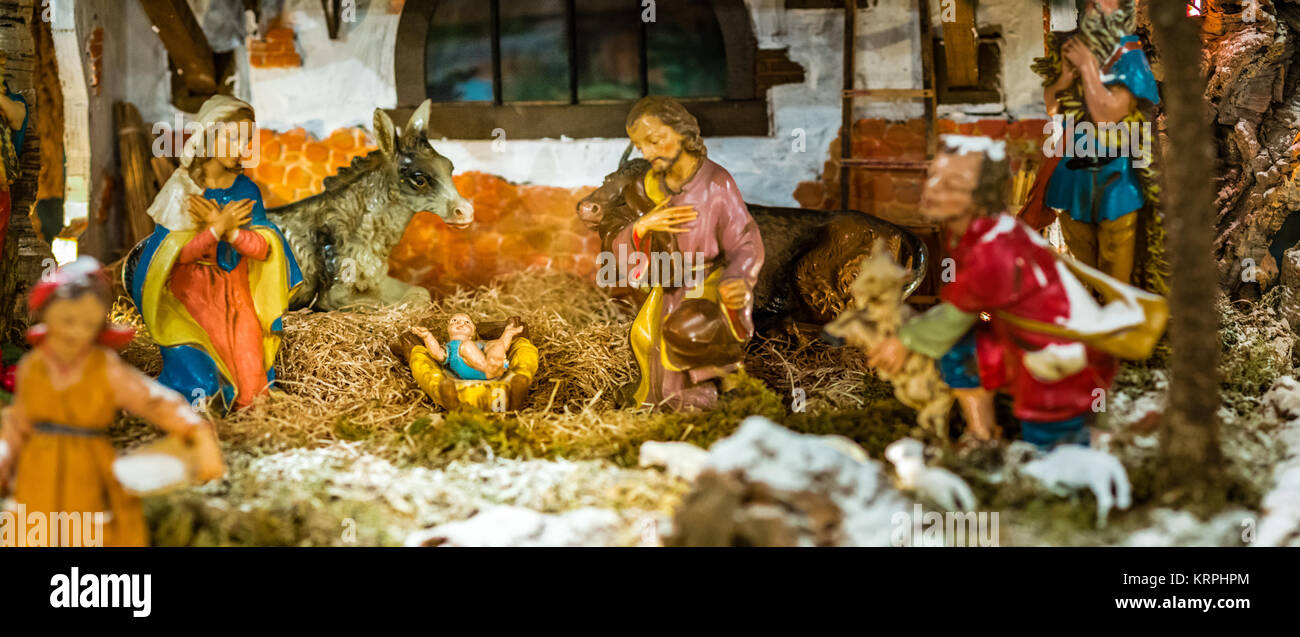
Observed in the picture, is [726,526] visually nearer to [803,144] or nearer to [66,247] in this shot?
[803,144]

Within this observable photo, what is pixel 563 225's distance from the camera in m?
7.18

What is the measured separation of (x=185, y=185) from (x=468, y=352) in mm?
1443

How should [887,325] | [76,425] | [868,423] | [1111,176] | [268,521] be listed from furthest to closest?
[1111,176] → [868,423] → [887,325] → [268,521] → [76,425]

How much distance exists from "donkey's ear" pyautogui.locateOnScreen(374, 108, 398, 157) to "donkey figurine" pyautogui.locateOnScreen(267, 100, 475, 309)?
0.01 meters

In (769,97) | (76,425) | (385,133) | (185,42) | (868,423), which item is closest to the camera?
(76,425)

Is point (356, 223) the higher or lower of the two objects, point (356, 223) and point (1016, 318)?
the higher

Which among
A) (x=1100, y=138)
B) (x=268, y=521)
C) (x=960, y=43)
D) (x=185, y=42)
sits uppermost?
(x=185, y=42)

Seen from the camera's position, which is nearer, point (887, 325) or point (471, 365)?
point (887, 325)

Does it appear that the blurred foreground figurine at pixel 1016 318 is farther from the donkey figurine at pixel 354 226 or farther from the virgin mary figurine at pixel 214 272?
the donkey figurine at pixel 354 226

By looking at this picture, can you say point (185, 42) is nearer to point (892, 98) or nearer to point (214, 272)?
point (214, 272)

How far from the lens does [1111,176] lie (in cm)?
481

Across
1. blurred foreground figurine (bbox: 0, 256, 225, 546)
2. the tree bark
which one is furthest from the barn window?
blurred foreground figurine (bbox: 0, 256, 225, 546)

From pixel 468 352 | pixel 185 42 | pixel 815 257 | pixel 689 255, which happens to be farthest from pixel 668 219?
pixel 185 42

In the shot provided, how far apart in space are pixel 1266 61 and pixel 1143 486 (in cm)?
313
